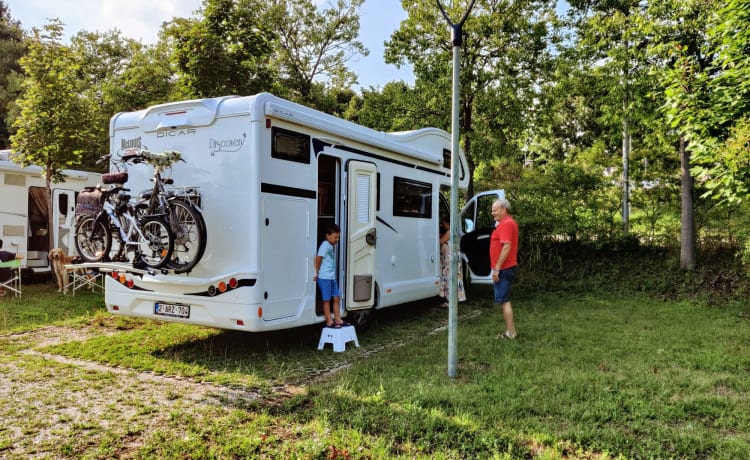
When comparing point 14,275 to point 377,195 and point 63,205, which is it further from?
point 377,195

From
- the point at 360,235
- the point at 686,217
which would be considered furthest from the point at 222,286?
the point at 686,217

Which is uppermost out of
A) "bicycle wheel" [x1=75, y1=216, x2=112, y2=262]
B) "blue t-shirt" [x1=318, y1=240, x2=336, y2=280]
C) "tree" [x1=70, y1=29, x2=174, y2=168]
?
"tree" [x1=70, y1=29, x2=174, y2=168]

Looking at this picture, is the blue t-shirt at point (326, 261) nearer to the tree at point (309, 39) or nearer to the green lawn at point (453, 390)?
the green lawn at point (453, 390)

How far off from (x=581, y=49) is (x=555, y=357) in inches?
310

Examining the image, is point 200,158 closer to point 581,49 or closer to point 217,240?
point 217,240

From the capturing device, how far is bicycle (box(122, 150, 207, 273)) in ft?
17.1

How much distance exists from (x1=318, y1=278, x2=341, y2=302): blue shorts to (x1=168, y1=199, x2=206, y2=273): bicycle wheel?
147 centimetres

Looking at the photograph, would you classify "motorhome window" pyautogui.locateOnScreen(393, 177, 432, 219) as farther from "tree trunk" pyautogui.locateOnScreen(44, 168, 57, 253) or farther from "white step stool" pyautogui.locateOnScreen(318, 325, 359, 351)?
"tree trunk" pyautogui.locateOnScreen(44, 168, 57, 253)

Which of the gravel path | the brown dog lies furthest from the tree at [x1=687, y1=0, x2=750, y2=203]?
the brown dog

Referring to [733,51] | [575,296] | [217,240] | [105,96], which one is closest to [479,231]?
[575,296]

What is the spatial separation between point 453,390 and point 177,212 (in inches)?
128

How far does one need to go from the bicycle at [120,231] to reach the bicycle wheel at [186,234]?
0.43 feet

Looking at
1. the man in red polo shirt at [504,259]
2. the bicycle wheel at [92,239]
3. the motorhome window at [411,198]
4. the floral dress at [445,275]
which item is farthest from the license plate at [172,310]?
the floral dress at [445,275]

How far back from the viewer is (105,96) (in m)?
15.6
